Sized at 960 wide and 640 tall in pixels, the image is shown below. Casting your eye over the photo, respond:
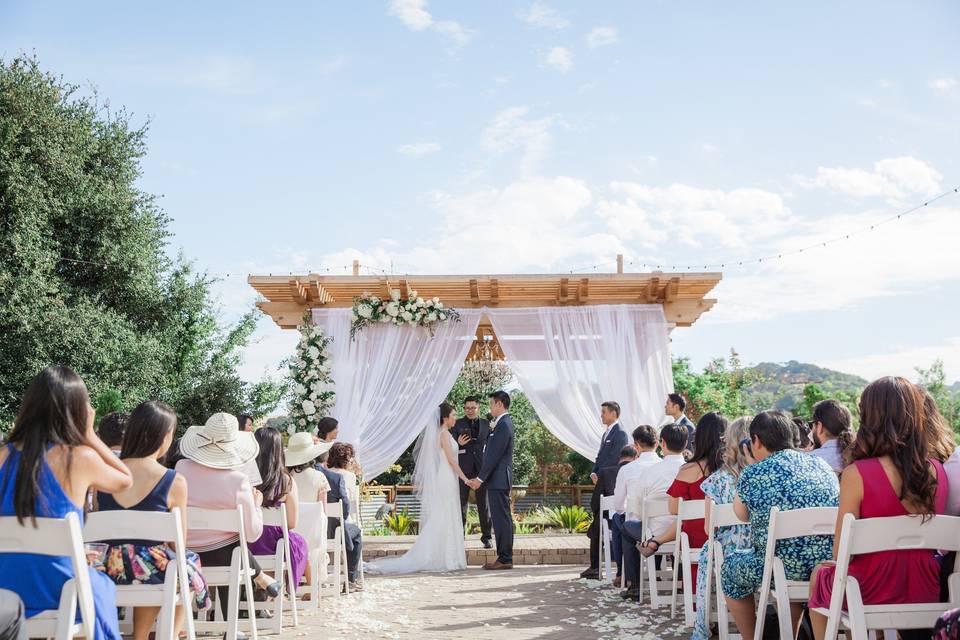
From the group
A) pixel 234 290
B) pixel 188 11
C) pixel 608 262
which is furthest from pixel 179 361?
pixel 608 262

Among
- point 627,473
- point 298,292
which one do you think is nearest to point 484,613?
point 627,473

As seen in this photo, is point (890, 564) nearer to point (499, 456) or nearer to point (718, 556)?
point (718, 556)

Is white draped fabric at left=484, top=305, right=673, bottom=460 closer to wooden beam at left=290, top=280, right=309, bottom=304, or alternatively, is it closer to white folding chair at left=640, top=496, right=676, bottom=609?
wooden beam at left=290, top=280, right=309, bottom=304

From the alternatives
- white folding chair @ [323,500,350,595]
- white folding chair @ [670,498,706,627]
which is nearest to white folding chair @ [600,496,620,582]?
white folding chair @ [670,498,706,627]

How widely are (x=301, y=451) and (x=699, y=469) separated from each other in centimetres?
320

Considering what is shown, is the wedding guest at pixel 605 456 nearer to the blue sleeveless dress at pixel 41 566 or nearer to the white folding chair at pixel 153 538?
the white folding chair at pixel 153 538

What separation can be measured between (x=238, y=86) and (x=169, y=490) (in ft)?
28.2

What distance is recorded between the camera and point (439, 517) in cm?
934

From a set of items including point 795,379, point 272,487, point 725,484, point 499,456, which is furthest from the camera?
point 795,379

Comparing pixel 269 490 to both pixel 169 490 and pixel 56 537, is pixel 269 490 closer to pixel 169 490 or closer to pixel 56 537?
pixel 169 490

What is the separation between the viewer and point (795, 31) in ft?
32.2

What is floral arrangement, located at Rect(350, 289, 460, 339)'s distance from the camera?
34.5ft

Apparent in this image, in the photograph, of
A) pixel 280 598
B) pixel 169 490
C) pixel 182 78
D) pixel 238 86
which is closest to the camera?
pixel 169 490

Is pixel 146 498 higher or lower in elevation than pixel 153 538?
higher
